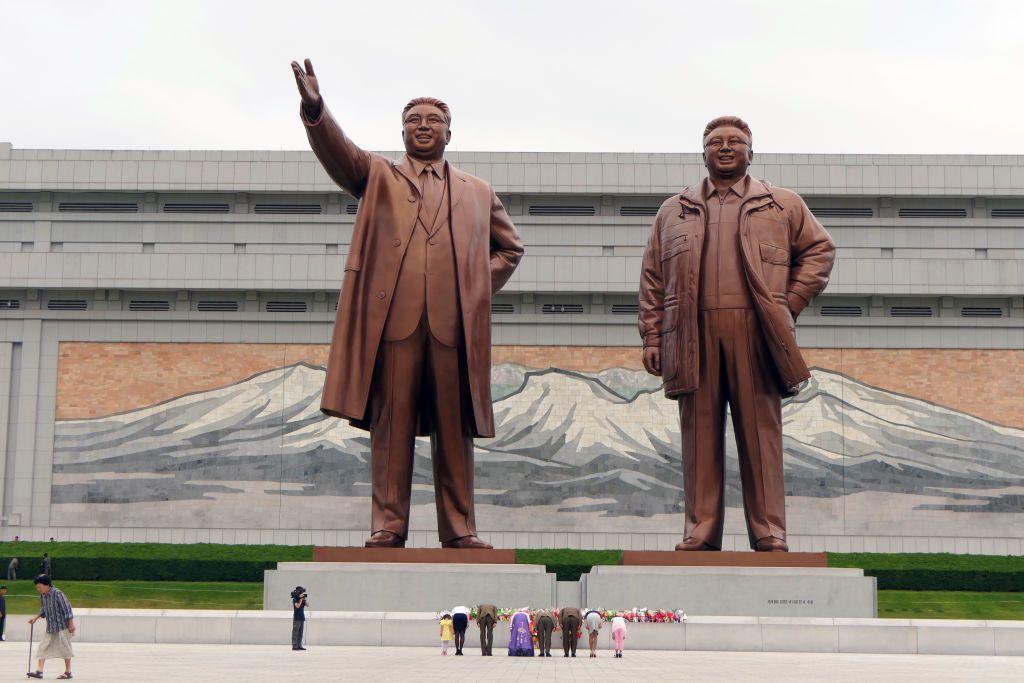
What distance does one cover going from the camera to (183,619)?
35.3 feet

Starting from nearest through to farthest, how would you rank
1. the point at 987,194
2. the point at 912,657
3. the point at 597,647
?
the point at 912,657 → the point at 597,647 → the point at 987,194

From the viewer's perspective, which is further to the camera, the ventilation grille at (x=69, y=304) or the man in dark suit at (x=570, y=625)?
the ventilation grille at (x=69, y=304)

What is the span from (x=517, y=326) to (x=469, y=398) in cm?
1773

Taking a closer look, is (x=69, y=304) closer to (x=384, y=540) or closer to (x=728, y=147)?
(x=384, y=540)

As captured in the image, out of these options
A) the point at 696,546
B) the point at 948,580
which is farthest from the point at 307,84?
the point at 948,580

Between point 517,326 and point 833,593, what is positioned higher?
point 517,326

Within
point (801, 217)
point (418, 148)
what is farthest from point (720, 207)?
point (418, 148)

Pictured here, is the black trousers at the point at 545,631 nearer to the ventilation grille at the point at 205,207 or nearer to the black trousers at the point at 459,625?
the black trousers at the point at 459,625

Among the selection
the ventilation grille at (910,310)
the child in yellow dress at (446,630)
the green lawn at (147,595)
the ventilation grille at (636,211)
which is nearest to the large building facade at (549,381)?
the ventilation grille at (910,310)

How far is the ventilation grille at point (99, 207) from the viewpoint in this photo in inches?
1173

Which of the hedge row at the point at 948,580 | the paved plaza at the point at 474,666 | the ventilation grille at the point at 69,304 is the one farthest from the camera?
the ventilation grille at the point at 69,304

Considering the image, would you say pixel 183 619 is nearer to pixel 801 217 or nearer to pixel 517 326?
pixel 801 217

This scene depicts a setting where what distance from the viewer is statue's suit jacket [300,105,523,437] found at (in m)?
10.2

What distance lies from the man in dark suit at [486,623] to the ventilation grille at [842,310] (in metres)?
19.5
